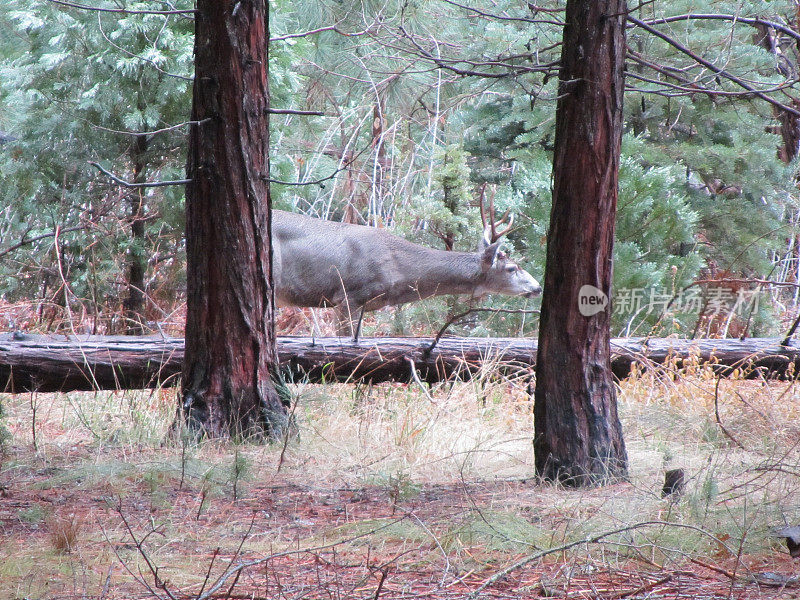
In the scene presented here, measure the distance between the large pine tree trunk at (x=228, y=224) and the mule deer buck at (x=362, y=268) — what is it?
3400mm

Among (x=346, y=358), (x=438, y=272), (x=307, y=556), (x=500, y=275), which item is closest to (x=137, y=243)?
(x=438, y=272)

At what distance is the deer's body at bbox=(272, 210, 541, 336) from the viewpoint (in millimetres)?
9094

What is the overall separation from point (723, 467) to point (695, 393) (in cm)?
211

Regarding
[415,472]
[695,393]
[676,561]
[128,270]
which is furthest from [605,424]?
[128,270]

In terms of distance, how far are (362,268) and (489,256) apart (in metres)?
1.49

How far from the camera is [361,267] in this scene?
9.25m

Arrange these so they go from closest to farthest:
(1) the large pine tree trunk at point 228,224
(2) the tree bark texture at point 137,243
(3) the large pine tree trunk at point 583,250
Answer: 1. (3) the large pine tree trunk at point 583,250
2. (1) the large pine tree trunk at point 228,224
3. (2) the tree bark texture at point 137,243

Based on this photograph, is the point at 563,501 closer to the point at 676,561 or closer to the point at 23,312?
the point at 676,561

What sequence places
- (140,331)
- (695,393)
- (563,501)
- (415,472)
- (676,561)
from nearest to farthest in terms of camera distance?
1. (676,561)
2. (563,501)
3. (415,472)
4. (695,393)
5. (140,331)

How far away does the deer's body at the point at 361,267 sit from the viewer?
9094 mm

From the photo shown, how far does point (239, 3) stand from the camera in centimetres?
506

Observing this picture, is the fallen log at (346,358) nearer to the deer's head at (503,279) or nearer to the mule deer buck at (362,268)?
the mule deer buck at (362,268)

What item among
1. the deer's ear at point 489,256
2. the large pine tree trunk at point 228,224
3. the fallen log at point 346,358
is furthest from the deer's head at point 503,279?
the large pine tree trunk at point 228,224

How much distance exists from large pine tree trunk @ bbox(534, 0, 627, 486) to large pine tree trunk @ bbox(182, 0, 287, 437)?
6.20 feet
